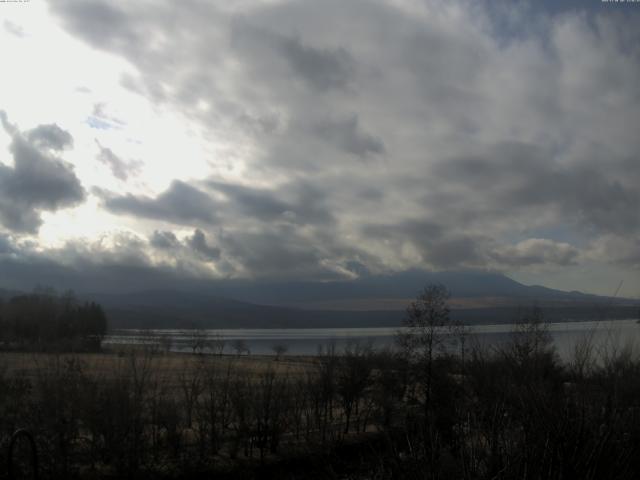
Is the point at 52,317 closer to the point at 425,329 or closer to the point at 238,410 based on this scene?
the point at 425,329

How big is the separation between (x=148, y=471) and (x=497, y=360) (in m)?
22.5

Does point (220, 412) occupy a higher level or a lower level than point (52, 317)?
lower

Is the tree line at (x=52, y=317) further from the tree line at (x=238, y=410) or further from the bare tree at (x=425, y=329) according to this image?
the tree line at (x=238, y=410)

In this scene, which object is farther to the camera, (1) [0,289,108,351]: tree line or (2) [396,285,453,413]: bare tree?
(1) [0,289,108,351]: tree line

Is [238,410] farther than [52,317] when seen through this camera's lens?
No

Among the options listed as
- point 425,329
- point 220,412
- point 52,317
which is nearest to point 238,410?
point 220,412

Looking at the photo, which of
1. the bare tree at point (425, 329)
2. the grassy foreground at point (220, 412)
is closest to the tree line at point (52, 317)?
the bare tree at point (425, 329)

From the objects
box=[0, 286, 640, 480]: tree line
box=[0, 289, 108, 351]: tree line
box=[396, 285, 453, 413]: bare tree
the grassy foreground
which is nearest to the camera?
box=[0, 286, 640, 480]: tree line

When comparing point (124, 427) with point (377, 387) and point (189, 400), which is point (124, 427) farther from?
point (377, 387)

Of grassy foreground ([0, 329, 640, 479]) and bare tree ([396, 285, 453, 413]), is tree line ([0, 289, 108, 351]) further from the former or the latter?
grassy foreground ([0, 329, 640, 479])

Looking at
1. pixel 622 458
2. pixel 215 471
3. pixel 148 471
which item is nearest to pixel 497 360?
pixel 215 471

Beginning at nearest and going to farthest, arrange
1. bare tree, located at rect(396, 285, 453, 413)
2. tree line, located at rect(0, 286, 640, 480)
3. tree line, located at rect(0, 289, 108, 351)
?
tree line, located at rect(0, 286, 640, 480)
bare tree, located at rect(396, 285, 453, 413)
tree line, located at rect(0, 289, 108, 351)

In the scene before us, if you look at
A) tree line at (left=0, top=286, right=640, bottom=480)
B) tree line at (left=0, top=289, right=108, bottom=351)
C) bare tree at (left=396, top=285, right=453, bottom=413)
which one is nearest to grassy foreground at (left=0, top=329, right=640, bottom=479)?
tree line at (left=0, top=286, right=640, bottom=480)

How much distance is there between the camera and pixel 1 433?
25.3 meters
